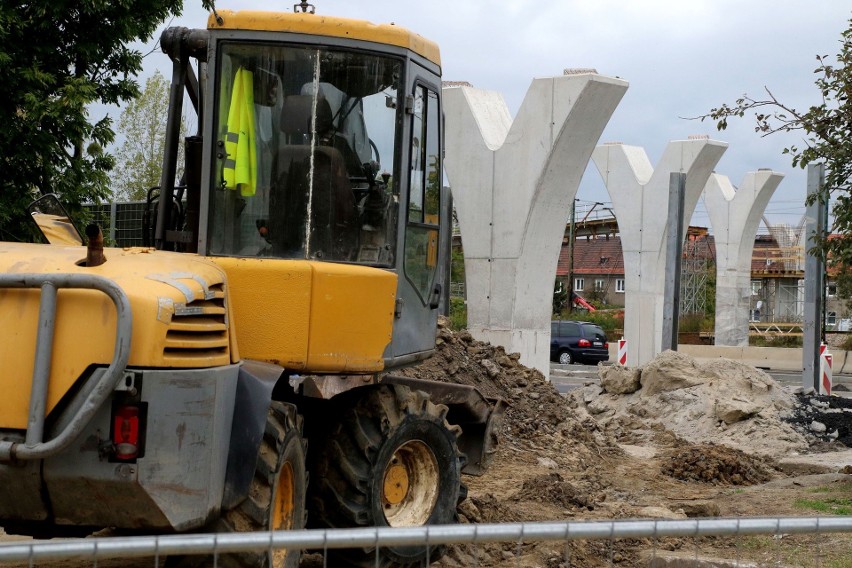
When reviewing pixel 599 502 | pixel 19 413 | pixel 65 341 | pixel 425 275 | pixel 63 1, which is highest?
pixel 63 1

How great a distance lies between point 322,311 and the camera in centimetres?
609

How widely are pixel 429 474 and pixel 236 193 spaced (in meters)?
2.38

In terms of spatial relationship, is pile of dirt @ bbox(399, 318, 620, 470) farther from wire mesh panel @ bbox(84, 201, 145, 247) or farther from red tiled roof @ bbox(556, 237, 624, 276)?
red tiled roof @ bbox(556, 237, 624, 276)

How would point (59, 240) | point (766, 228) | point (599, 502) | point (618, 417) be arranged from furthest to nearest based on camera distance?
point (766, 228) → point (618, 417) → point (599, 502) → point (59, 240)

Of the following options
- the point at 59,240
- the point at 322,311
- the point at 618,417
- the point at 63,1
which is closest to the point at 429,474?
the point at 322,311

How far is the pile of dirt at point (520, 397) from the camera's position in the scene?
13.9 meters

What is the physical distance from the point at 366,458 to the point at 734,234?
98.9 ft

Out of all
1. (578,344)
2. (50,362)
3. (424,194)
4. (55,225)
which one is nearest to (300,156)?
(424,194)

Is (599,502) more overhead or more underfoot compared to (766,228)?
more underfoot

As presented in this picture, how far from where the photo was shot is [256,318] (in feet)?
19.6

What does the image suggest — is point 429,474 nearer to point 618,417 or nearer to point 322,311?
point 322,311

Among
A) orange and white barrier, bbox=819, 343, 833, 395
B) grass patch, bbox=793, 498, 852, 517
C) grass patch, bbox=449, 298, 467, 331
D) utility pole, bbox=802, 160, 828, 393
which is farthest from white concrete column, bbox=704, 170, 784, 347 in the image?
grass patch, bbox=793, 498, 852, 517

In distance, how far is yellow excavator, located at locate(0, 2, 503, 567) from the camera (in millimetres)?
4891

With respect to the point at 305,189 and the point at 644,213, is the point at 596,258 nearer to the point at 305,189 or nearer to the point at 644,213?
the point at 644,213
